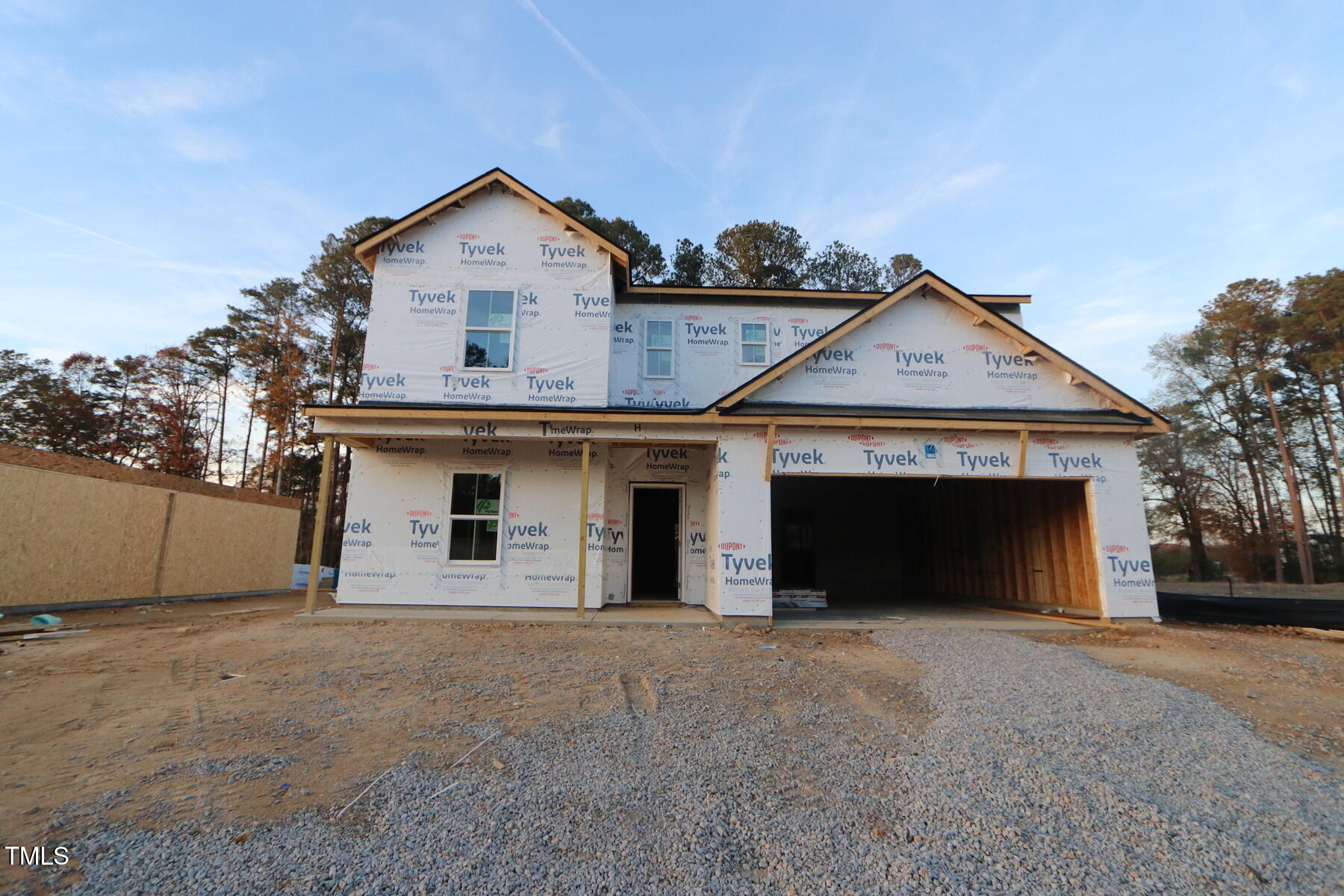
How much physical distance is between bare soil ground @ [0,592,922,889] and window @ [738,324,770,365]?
19.6 ft

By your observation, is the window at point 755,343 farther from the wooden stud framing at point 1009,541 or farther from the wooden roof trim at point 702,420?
the wooden stud framing at point 1009,541

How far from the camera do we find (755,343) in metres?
12.3

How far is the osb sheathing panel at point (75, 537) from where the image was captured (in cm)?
990

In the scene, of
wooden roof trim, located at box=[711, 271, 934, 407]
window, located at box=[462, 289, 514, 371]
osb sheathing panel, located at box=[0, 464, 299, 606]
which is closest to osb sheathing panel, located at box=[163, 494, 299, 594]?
osb sheathing panel, located at box=[0, 464, 299, 606]

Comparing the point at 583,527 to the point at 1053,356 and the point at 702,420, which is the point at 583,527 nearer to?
the point at 702,420

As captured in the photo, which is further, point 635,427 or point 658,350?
point 658,350

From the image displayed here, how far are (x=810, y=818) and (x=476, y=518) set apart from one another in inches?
329

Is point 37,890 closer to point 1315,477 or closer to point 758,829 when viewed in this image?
point 758,829

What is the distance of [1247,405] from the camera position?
24781 millimetres

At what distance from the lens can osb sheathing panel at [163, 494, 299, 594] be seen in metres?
13.0

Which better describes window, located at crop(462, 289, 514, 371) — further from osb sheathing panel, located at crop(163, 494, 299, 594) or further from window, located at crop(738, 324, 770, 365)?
osb sheathing panel, located at crop(163, 494, 299, 594)

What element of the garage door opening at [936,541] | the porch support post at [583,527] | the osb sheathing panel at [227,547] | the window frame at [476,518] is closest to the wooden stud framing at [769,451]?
the porch support post at [583,527]

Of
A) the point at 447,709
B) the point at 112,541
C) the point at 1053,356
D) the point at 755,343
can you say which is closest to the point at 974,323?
the point at 1053,356

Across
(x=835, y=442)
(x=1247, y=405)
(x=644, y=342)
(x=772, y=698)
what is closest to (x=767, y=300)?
(x=644, y=342)
